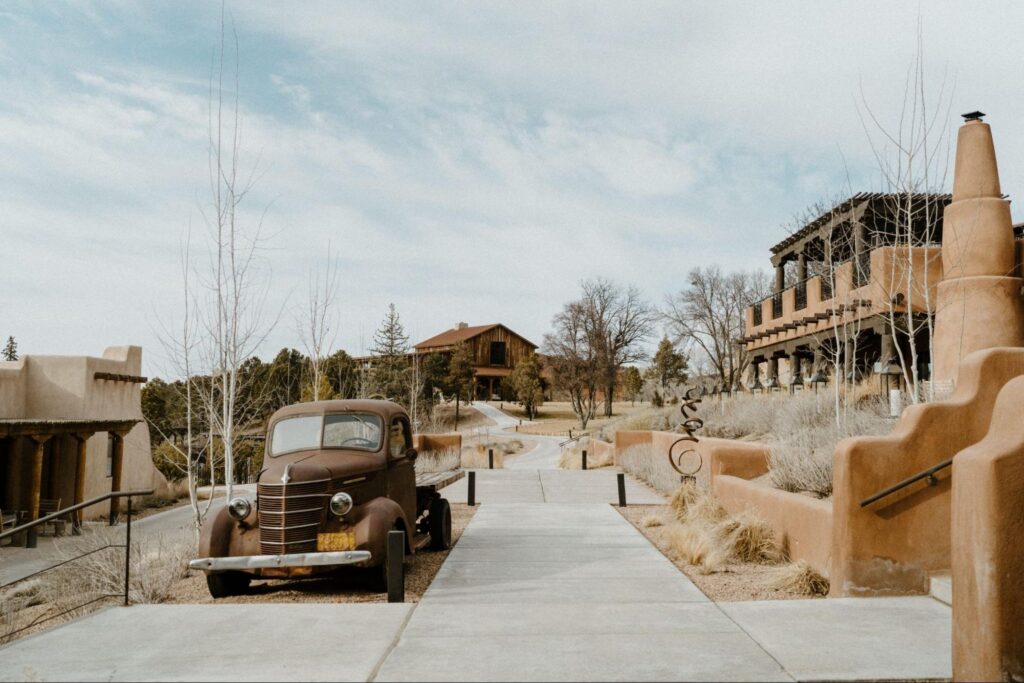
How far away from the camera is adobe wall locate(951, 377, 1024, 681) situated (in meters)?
4.56

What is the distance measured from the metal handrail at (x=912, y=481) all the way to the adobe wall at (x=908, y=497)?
0.24 feet

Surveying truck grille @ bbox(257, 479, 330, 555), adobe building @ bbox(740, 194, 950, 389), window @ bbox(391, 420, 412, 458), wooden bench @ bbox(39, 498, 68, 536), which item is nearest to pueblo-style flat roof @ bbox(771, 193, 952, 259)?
adobe building @ bbox(740, 194, 950, 389)

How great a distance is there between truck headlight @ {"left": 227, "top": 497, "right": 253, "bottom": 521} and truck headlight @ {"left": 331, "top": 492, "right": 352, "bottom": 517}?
974mm

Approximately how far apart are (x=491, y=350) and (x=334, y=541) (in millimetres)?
70838

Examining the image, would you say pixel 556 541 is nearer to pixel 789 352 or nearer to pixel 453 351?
pixel 789 352

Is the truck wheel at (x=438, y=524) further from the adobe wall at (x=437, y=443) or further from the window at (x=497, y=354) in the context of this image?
the window at (x=497, y=354)

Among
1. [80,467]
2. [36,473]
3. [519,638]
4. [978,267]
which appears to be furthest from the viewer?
[80,467]

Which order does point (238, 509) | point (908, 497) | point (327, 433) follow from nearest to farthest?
point (908, 497) < point (238, 509) < point (327, 433)

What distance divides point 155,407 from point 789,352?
31103 mm

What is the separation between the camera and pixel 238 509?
802 centimetres

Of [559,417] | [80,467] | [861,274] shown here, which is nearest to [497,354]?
[559,417]

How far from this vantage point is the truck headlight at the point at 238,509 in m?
8.01

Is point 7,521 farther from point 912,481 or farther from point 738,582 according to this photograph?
point 912,481

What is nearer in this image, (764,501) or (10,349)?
(764,501)
